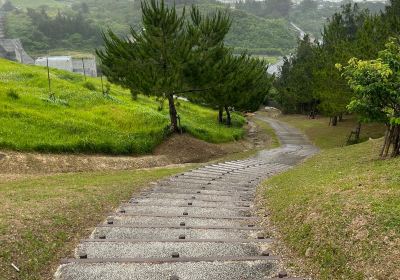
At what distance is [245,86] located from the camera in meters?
37.8

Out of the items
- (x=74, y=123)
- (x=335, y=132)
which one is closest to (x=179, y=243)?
(x=74, y=123)

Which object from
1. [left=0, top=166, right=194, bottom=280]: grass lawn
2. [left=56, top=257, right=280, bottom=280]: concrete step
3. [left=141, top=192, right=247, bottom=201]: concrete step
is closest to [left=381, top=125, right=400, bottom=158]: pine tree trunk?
[left=141, top=192, right=247, bottom=201]: concrete step

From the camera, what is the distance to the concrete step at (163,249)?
22.7 feet

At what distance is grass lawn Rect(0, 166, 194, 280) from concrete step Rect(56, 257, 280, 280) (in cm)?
58

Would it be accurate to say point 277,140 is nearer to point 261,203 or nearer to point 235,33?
point 261,203

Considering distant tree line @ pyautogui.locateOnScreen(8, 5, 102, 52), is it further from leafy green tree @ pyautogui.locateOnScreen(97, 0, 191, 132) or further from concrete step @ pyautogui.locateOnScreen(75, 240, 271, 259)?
concrete step @ pyautogui.locateOnScreen(75, 240, 271, 259)

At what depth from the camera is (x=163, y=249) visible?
7.12 metres

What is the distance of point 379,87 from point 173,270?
9.28 meters

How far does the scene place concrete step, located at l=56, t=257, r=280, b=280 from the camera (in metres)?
6.06

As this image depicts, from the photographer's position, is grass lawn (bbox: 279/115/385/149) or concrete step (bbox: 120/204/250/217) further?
grass lawn (bbox: 279/115/385/149)

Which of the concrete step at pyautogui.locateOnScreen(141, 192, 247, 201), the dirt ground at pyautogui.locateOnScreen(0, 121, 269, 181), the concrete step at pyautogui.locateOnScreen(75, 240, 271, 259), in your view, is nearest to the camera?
the concrete step at pyautogui.locateOnScreen(75, 240, 271, 259)

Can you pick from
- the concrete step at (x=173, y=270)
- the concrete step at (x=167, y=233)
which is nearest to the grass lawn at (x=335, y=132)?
the concrete step at (x=167, y=233)

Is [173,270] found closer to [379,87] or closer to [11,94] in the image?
[379,87]

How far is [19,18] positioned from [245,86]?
170023 mm
